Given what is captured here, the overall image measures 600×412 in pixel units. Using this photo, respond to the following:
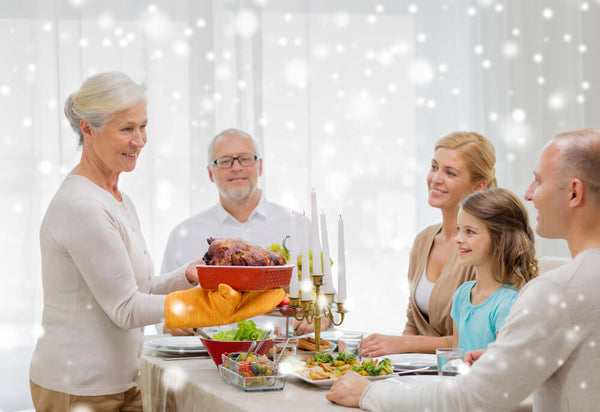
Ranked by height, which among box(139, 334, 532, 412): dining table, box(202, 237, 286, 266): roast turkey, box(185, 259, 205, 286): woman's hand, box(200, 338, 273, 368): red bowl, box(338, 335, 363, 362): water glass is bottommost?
box(139, 334, 532, 412): dining table

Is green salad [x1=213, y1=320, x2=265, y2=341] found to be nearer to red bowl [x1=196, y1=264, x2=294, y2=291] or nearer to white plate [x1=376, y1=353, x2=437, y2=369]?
red bowl [x1=196, y1=264, x2=294, y2=291]

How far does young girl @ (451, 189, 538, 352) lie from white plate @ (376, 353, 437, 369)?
0.20m

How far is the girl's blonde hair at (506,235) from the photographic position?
1.89 meters

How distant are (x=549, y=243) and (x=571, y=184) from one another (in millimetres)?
3059

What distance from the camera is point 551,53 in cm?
408

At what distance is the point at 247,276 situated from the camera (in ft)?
4.80

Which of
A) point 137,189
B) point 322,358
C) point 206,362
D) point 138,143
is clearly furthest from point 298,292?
point 137,189

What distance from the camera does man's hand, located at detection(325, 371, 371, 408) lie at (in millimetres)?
1325

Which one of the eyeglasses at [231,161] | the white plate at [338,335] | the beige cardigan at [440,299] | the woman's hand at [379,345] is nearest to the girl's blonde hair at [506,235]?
the beige cardigan at [440,299]

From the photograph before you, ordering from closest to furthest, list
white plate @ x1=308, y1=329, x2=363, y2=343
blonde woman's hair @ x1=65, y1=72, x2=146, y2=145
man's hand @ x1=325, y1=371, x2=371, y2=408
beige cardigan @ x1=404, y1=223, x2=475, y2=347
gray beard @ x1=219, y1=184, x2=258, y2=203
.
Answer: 1. man's hand @ x1=325, y1=371, x2=371, y2=408
2. blonde woman's hair @ x1=65, y1=72, x2=146, y2=145
3. white plate @ x1=308, y1=329, x2=363, y2=343
4. beige cardigan @ x1=404, y1=223, x2=475, y2=347
5. gray beard @ x1=219, y1=184, x2=258, y2=203

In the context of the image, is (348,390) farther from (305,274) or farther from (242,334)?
(242,334)

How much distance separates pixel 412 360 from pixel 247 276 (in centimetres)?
55

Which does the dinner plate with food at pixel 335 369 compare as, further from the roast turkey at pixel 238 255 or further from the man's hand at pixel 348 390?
the roast turkey at pixel 238 255

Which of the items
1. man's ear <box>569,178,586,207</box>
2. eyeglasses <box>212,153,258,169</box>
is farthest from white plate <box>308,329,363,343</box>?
eyeglasses <box>212,153,258,169</box>
